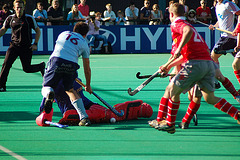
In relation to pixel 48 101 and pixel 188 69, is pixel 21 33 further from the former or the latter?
pixel 188 69

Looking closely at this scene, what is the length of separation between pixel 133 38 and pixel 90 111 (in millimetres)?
14530

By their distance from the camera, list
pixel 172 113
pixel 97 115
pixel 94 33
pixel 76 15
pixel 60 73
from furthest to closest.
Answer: pixel 94 33 → pixel 76 15 → pixel 97 115 → pixel 60 73 → pixel 172 113

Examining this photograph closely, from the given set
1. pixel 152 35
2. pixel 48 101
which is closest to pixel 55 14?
pixel 152 35

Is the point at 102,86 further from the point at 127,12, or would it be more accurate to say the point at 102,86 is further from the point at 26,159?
the point at 127,12

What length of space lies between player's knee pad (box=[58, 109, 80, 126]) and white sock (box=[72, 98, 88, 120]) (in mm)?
124

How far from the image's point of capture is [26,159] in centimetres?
507

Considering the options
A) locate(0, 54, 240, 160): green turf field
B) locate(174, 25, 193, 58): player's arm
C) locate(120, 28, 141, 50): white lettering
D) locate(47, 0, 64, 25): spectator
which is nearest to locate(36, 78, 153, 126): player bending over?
locate(0, 54, 240, 160): green turf field

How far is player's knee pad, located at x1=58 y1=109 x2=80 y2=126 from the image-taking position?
6895mm

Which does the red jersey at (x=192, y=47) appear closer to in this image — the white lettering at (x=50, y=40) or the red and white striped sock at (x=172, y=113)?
the red and white striped sock at (x=172, y=113)

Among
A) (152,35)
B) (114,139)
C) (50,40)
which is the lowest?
(50,40)

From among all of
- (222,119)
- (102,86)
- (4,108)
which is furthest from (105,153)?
(102,86)

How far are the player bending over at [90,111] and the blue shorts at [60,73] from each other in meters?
0.41

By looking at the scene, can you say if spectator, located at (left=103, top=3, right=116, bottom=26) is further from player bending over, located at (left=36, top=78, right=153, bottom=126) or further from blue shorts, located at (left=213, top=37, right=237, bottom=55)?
player bending over, located at (left=36, top=78, right=153, bottom=126)

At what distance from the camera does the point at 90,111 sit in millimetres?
7051
